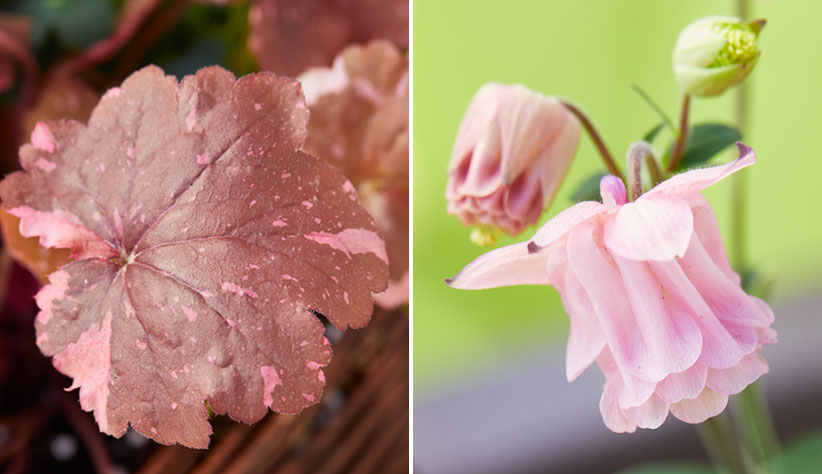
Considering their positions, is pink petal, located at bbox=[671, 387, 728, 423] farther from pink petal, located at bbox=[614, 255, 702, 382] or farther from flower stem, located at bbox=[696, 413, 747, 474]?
flower stem, located at bbox=[696, 413, 747, 474]

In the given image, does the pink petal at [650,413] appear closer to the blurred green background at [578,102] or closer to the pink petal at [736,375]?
the pink petal at [736,375]

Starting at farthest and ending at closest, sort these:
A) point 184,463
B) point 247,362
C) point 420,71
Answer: point 420,71 < point 184,463 < point 247,362

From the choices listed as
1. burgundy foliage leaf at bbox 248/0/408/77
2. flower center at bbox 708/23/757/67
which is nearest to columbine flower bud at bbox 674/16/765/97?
flower center at bbox 708/23/757/67

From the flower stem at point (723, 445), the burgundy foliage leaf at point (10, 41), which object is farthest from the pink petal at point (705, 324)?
the burgundy foliage leaf at point (10, 41)

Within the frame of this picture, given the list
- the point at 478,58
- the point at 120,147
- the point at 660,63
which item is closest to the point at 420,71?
the point at 478,58

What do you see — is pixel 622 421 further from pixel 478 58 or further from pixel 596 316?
pixel 478 58

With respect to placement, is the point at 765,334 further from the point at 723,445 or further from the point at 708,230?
the point at 723,445

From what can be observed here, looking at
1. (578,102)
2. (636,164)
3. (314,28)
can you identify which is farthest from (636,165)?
(578,102)
